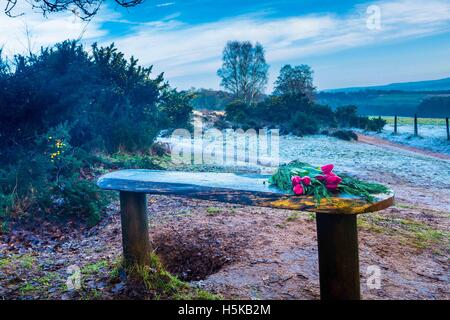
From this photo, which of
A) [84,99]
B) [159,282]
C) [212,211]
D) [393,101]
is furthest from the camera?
[393,101]

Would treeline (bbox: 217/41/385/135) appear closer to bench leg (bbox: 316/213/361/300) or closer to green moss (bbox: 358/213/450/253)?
green moss (bbox: 358/213/450/253)

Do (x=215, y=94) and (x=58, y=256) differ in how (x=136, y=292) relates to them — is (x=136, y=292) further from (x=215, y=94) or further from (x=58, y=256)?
(x=215, y=94)

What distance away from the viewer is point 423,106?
3038 centimetres

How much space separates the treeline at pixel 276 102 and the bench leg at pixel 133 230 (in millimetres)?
17580

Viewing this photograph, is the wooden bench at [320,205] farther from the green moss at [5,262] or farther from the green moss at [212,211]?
the green moss at [212,211]

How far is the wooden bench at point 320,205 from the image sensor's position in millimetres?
2314

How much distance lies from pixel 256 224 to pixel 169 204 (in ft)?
6.23

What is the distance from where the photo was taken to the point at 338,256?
247 cm

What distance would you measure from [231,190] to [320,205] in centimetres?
70
